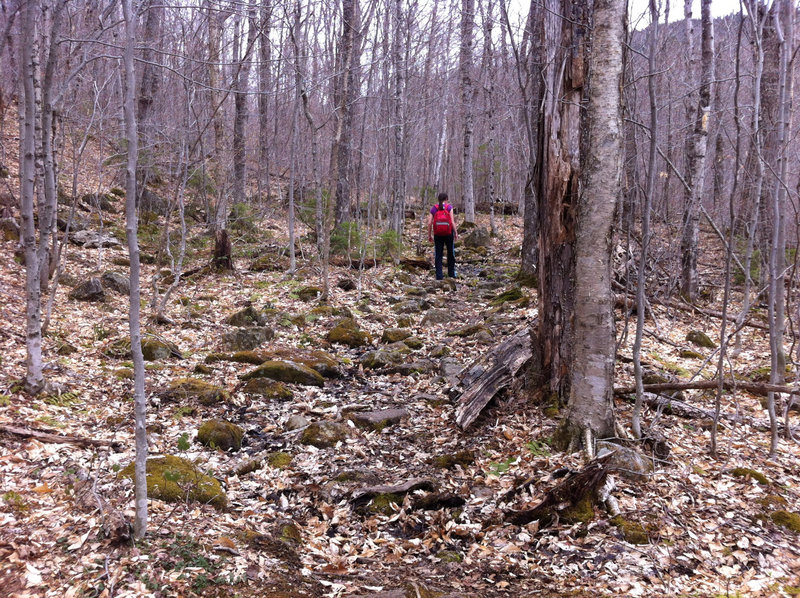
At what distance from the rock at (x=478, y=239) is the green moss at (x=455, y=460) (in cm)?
1313

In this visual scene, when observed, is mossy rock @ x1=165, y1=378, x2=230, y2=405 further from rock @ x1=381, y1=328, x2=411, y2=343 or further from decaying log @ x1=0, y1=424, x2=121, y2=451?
rock @ x1=381, y1=328, x2=411, y2=343

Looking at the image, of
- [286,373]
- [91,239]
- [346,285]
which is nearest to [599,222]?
[286,373]

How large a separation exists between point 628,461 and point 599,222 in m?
1.83

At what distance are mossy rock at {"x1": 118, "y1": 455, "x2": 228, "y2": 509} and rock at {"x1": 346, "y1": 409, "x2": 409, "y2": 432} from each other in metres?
1.80

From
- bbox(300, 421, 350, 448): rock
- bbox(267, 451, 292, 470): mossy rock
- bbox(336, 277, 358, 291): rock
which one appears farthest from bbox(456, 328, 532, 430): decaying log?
bbox(336, 277, 358, 291): rock

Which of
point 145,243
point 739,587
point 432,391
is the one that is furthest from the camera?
point 145,243

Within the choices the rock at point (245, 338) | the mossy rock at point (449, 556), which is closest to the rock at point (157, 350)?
the rock at point (245, 338)

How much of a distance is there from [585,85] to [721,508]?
364cm

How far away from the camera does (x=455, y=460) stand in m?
4.68

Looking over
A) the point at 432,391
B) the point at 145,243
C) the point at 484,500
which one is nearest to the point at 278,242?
the point at 145,243

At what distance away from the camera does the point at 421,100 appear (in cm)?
1786

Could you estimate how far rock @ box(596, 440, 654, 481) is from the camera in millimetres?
3889

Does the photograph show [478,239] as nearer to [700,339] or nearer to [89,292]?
[700,339]

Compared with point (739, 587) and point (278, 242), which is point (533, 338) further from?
point (278, 242)
